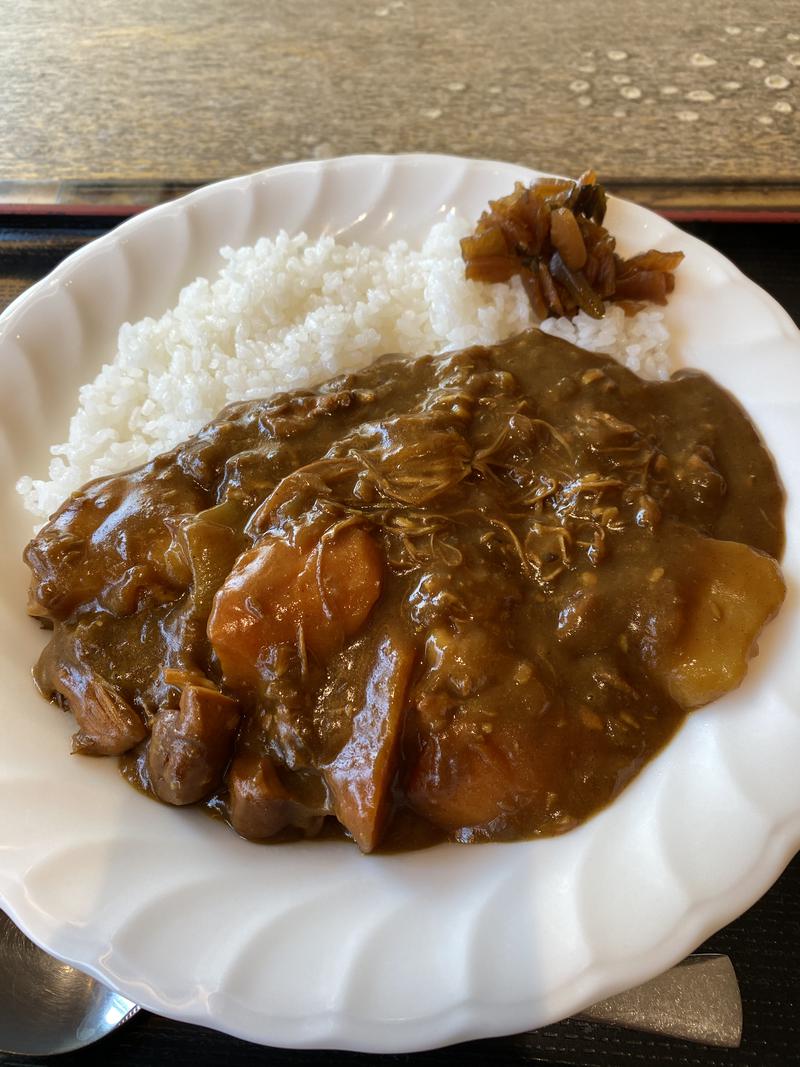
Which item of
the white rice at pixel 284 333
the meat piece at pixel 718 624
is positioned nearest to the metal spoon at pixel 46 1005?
the white rice at pixel 284 333

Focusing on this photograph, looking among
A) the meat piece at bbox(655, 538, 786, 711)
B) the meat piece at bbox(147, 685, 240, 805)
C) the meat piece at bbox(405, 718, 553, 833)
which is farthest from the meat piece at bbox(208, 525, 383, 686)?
the meat piece at bbox(655, 538, 786, 711)

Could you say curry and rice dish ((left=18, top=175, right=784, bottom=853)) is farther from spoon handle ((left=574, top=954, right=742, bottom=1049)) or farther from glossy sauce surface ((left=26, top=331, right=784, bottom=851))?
spoon handle ((left=574, top=954, right=742, bottom=1049))

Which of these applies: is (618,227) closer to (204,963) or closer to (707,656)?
(707,656)

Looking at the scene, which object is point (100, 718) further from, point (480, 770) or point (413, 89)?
point (413, 89)

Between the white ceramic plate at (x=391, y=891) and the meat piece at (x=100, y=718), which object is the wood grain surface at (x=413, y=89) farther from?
the meat piece at (x=100, y=718)

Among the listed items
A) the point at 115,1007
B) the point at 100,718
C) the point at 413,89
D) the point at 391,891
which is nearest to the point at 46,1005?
the point at 115,1007

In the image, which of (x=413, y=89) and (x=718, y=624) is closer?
(x=718, y=624)
